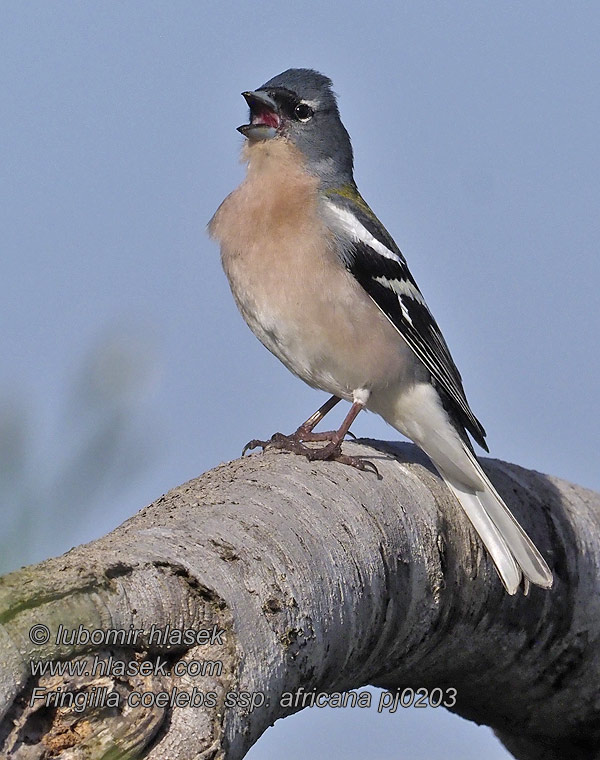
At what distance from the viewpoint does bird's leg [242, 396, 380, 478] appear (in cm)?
397

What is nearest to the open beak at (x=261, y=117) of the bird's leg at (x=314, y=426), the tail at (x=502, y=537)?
the bird's leg at (x=314, y=426)

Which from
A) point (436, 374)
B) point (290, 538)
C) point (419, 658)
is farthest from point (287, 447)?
point (290, 538)

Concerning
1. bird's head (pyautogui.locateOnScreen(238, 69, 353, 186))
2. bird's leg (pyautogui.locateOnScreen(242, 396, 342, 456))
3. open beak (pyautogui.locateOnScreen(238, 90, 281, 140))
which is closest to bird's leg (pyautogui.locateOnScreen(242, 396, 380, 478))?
bird's leg (pyautogui.locateOnScreen(242, 396, 342, 456))

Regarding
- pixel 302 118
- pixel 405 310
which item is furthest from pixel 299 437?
pixel 302 118

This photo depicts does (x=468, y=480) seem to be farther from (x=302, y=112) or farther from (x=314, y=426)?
(x=302, y=112)

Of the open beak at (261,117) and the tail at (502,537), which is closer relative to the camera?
the tail at (502,537)

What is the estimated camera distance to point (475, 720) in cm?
460

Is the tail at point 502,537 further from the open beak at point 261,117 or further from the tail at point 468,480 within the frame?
the open beak at point 261,117

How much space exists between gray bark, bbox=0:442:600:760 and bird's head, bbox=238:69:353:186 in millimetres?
1728

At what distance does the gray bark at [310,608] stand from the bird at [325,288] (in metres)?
0.50

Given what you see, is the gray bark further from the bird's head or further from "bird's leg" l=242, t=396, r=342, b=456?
the bird's head

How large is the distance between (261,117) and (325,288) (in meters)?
1.18

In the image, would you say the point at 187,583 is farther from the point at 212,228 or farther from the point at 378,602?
the point at 212,228

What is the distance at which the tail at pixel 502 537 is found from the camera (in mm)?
3982
